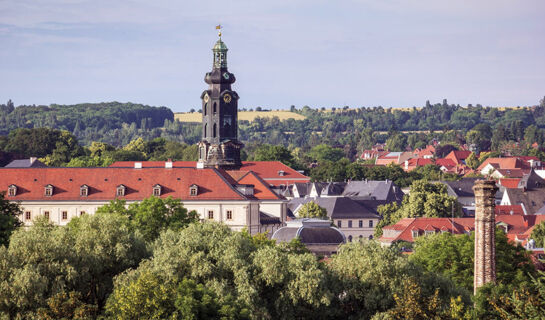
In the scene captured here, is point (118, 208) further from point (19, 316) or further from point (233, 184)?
point (19, 316)

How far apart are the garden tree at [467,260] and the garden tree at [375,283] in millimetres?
10759

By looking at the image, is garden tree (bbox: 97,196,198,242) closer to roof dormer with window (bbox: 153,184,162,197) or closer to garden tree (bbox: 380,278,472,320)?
roof dormer with window (bbox: 153,184,162,197)

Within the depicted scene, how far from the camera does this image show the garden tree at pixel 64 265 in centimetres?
5447

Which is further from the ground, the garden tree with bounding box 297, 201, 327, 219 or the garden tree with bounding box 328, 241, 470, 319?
the garden tree with bounding box 328, 241, 470, 319

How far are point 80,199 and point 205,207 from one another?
1125 cm

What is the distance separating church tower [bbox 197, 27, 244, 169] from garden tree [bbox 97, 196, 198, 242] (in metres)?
52.8

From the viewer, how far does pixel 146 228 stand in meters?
84.0

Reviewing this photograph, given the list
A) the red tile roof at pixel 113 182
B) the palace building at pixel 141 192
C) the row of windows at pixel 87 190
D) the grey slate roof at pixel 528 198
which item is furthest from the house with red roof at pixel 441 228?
the grey slate roof at pixel 528 198

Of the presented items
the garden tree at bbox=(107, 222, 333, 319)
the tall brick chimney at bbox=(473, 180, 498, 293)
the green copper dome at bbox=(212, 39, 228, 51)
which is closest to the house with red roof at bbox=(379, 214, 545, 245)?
the green copper dome at bbox=(212, 39, 228, 51)

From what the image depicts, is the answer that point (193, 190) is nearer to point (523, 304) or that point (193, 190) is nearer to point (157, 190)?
point (157, 190)

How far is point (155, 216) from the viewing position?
86.6m

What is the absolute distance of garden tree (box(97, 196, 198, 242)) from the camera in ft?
275

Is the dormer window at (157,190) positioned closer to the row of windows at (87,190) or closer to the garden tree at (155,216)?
the row of windows at (87,190)

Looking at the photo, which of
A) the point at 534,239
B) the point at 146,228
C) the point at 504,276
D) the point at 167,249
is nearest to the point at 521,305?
the point at 167,249
